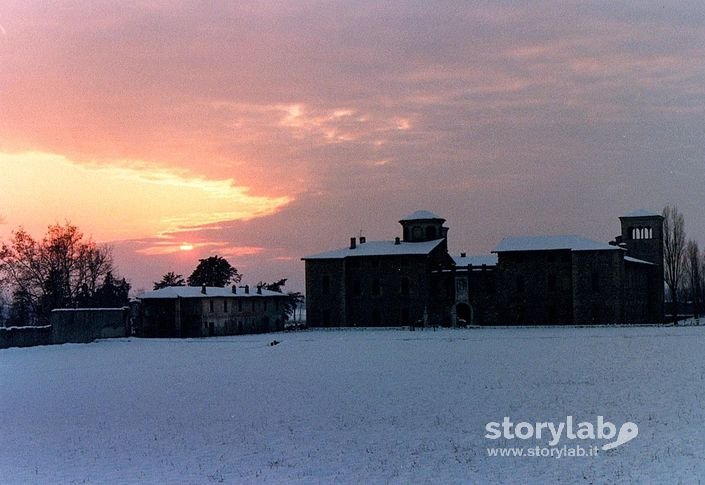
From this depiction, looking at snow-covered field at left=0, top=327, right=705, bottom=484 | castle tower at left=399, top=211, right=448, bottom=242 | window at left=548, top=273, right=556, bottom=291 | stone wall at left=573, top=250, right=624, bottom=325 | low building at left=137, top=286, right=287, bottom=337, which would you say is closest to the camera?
snow-covered field at left=0, top=327, right=705, bottom=484

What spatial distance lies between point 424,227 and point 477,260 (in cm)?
558

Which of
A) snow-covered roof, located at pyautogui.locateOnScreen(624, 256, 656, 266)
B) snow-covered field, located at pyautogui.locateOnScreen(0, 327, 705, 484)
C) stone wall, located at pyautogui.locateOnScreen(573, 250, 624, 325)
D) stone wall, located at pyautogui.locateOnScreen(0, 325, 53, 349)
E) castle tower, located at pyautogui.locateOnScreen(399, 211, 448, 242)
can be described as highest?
castle tower, located at pyautogui.locateOnScreen(399, 211, 448, 242)

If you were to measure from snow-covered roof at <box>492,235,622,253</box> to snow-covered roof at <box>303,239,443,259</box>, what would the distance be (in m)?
6.76

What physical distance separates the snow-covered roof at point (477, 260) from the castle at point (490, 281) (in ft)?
0.59

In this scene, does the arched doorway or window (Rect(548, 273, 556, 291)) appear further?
the arched doorway

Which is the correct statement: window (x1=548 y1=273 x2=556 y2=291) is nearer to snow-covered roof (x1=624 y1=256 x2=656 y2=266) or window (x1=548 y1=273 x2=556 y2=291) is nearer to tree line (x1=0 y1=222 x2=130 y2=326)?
snow-covered roof (x1=624 y1=256 x2=656 y2=266)

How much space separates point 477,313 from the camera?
217ft

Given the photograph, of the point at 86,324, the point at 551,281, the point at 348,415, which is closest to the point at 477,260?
the point at 551,281

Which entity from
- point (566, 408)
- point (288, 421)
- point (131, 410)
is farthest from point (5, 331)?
point (566, 408)

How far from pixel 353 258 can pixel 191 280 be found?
31083mm

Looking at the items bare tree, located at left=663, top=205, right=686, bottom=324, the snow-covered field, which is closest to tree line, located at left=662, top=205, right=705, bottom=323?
bare tree, located at left=663, top=205, right=686, bottom=324

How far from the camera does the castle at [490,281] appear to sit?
6269 cm

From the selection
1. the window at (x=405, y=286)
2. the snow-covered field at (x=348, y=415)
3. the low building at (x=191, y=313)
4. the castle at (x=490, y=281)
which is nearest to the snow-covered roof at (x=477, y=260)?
the castle at (x=490, y=281)

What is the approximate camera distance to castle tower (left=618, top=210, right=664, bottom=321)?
71.8 meters
